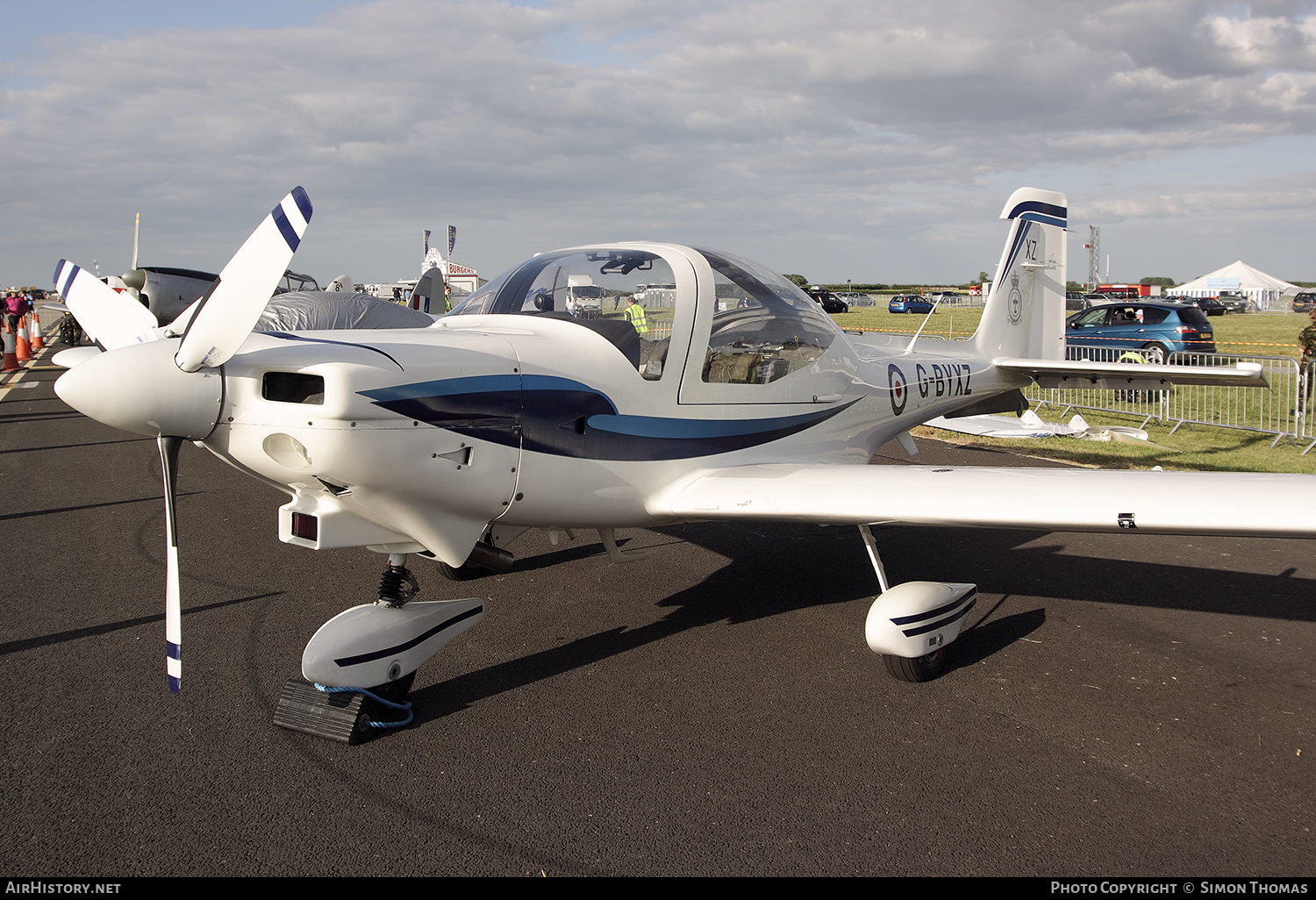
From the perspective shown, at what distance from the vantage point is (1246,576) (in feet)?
19.4

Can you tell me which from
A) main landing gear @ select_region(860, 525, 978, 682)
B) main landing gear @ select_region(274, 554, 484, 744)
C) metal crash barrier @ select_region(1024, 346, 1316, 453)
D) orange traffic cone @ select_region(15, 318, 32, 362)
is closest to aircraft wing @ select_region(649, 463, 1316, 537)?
main landing gear @ select_region(860, 525, 978, 682)

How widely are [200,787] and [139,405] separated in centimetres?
150

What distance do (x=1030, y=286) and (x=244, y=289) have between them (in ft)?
24.1

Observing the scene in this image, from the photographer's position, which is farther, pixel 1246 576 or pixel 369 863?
pixel 1246 576

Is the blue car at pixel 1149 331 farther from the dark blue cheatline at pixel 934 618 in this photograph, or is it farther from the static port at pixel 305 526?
the static port at pixel 305 526

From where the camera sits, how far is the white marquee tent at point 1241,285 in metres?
63.9

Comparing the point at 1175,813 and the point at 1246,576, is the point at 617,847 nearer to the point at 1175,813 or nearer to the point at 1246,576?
the point at 1175,813

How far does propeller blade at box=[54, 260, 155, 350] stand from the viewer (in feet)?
12.5

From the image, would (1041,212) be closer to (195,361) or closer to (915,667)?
(915,667)

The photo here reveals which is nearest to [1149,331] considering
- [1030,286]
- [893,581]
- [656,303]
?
[1030,286]

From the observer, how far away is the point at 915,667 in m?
4.22

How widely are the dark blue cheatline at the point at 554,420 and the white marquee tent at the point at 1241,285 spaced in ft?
244
